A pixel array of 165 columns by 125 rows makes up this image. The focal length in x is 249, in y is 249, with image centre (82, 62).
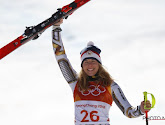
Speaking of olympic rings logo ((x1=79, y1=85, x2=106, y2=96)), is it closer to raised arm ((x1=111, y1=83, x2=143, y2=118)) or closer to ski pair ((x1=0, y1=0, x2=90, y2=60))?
raised arm ((x1=111, y1=83, x2=143, y2=118))

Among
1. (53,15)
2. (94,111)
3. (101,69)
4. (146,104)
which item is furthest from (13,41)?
(146,104)

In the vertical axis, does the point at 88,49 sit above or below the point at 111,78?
above

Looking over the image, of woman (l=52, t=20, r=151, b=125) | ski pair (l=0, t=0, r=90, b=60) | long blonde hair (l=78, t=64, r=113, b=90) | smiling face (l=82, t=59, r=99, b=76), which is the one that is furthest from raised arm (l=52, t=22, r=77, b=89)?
ski pair (l=0, t=0, r=90, b=60)

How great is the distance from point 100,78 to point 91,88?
292 millimetres

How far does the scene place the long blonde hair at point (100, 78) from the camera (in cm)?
480

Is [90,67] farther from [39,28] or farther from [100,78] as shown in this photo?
[39,28]

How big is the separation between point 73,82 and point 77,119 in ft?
2.54

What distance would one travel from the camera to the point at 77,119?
453cm

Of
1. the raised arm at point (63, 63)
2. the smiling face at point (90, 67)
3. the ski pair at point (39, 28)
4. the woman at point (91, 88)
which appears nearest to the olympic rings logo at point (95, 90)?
the woman at point (91, 88)

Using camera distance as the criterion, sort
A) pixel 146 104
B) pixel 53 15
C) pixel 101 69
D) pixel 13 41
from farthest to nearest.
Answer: pixel 13 41 < pixel 53 15 < pixel 101 69 < pixel 146 104

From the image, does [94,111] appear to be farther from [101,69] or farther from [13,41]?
[13,41]

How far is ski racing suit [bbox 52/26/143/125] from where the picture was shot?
4504 mm

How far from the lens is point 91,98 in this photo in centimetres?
464

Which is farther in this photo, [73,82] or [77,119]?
[73,82]
